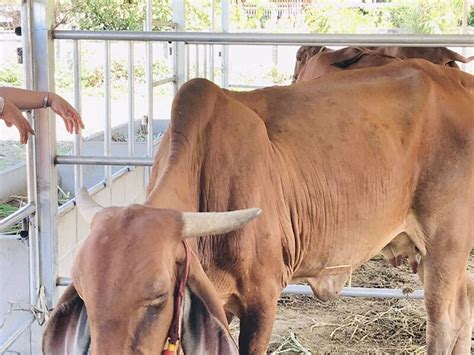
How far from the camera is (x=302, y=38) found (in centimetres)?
330

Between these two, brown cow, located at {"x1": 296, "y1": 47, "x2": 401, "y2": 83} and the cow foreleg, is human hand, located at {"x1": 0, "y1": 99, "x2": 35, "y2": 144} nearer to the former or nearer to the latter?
the cow foreleg

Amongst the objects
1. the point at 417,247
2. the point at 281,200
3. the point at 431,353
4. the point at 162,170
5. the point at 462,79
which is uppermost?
the point at 462,79

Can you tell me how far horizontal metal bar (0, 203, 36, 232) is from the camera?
3143mm

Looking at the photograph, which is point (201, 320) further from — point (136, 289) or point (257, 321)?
point (257, 321)

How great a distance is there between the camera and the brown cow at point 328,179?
2.84m

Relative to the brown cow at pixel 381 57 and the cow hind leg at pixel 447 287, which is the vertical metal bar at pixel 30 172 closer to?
the cow hind leg at pixel 447 287

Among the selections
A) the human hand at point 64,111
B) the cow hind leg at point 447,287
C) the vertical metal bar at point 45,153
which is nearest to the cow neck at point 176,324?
the human hand at point 64,111

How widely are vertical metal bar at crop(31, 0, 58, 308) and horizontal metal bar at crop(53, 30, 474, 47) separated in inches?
4.7

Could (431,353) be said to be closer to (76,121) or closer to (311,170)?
(311,170)

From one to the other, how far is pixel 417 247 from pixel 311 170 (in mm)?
757

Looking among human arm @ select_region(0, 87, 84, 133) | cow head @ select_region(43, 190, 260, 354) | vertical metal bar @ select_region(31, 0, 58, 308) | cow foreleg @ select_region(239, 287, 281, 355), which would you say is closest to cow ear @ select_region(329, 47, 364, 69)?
vertical metal bar @ select_region(31, 0, 58, 308)

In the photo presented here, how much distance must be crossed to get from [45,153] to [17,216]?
33cm

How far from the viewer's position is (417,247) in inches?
144

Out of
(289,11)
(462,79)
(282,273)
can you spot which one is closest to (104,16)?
(462,79)
